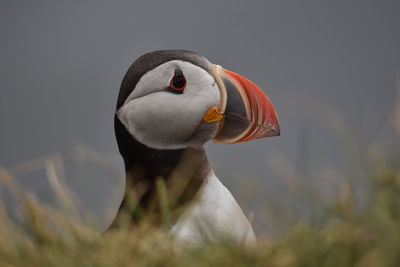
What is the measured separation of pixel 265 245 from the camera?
64.9 inches

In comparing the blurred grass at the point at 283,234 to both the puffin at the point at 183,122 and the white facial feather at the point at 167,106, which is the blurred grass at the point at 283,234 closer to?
the puffin at the point at 183,122

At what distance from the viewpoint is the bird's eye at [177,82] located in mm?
2818

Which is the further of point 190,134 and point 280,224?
point 190,134

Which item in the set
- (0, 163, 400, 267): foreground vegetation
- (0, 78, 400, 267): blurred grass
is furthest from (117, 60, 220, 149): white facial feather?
(0, 163, 400, 267): foreground vegetation

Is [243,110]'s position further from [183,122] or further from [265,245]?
[265,245]

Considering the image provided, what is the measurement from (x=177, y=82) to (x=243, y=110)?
34cm

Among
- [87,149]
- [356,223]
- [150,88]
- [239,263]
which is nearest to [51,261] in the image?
[239,263]

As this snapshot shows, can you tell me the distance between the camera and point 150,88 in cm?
281

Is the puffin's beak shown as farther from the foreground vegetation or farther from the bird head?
the foreground vegetation

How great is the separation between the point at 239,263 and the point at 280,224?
0.31 metres

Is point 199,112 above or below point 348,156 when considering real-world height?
below

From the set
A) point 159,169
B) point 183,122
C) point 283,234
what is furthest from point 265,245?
point 183,122

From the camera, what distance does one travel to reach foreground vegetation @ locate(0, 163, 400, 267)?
143cm

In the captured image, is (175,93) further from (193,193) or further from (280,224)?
(280,224)
